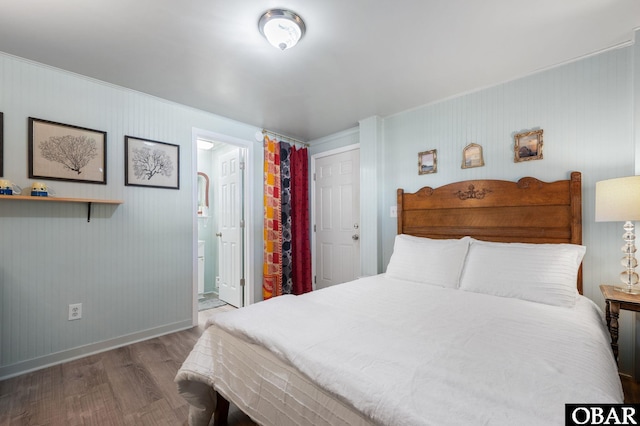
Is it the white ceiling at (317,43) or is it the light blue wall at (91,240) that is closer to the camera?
the white ceiling at (317,43)

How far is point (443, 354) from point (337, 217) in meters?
2.88

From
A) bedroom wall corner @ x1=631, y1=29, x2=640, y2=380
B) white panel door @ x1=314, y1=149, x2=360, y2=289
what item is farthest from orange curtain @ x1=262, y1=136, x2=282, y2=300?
bedroom wall corner @ x1=631, y1=29, x2=640, y2=380

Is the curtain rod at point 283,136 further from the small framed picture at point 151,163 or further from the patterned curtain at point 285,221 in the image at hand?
the small framed picture at point 151,163

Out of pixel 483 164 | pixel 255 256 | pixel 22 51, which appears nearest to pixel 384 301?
pixel 483 164

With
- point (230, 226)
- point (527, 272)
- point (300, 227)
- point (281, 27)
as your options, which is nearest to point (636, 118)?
point (527, 272)

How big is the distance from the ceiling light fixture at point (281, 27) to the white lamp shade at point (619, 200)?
2.14m

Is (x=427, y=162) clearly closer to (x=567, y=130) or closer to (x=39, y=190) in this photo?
(x=567, y=130)

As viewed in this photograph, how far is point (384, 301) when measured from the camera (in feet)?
5.79

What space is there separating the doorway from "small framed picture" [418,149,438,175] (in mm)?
2081

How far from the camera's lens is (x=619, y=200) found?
163 cm

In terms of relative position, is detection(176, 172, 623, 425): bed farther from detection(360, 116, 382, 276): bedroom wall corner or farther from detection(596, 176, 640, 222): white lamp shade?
detection(360, 116, 382, 276): bedroom wall corner

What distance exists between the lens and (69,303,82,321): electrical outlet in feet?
7.34

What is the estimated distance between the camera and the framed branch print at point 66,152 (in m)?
2.10

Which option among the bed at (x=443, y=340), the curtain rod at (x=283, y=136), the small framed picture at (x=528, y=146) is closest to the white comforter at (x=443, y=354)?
the bed at (x=443, y=340)
